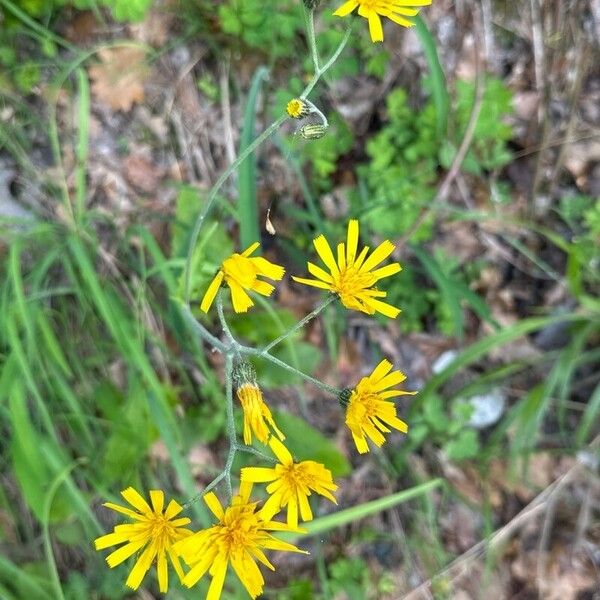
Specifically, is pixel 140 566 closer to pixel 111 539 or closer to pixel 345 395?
pixel 111 539

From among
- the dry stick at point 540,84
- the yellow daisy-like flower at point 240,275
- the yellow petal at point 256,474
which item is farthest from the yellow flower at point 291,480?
the dry stick at point 540,84

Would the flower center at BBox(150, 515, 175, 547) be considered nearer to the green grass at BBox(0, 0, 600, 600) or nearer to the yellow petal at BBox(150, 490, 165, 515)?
the yellow petal at BBox(150, 490, 165, 515)

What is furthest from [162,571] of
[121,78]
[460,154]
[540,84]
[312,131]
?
[540,84]

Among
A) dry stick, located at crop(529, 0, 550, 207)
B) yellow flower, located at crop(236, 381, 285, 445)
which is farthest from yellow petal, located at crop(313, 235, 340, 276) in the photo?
dry stick, located at crop(529, 0, 550, 207)

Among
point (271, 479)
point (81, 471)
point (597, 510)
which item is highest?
point (271, 479)

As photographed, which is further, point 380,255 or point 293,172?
point 293,172

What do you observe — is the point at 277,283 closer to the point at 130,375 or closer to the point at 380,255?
the point at 130,375

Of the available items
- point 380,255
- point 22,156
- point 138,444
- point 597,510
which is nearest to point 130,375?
point 138,444
